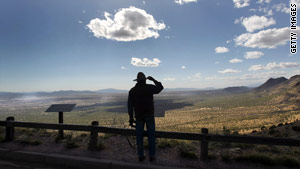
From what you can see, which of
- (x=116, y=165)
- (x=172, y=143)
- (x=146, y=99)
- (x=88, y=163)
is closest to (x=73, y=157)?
(x=88, y=163)

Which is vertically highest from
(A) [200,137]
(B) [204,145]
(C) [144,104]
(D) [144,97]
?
(D) [144,97]

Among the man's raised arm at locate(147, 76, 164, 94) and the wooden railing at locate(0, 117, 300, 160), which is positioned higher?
the man's raised arm at locate(147, 76, 164, 94)

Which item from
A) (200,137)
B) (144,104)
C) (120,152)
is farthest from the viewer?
(120,152)

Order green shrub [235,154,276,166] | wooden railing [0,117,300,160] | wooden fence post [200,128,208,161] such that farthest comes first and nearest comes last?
wooden fence post [200,128,208,161] < green shrub [235,154,276,166] < wooden railing [0,117,300,160]

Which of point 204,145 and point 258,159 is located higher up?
point 204,145

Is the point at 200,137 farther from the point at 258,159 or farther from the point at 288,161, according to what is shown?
the point at 288,161

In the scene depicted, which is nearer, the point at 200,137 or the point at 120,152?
the point at 200,137

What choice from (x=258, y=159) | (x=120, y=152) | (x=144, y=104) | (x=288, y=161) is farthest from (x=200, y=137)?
(x=120, y=152)

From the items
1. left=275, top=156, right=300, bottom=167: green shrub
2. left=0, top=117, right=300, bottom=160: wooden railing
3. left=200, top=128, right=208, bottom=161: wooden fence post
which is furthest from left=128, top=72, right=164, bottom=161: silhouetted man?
left=275, top=156, right=300, bottom=167: green shrub

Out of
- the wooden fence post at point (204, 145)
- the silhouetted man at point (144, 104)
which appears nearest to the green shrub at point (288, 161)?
the wooden fence post at point (204, 145)

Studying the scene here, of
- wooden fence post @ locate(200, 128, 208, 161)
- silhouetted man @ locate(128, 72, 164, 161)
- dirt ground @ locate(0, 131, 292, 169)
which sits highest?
silhouetted man @ locate(128, 72, 164, 161)

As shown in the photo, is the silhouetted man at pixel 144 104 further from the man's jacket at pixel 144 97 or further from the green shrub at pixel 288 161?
the green shrub at pixel 288 161

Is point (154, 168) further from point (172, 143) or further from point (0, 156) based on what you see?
point (0, 156)

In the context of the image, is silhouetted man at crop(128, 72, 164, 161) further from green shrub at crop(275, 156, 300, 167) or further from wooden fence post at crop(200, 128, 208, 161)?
green shrub at crop(275, 156, 300, 167)
